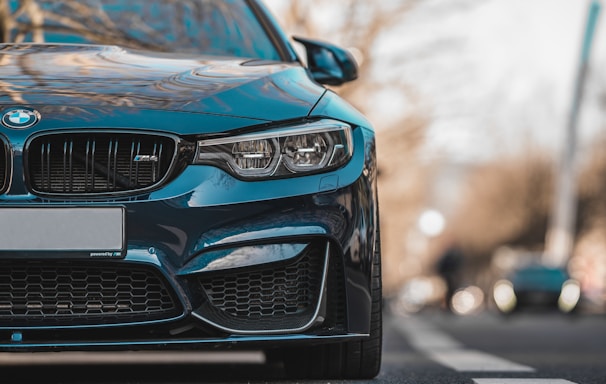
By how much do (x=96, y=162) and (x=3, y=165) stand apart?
0.27m

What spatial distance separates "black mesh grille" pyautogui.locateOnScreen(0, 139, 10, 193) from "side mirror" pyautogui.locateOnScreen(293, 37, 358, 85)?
1.75m

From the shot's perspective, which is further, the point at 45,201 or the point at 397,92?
the point at 397,92

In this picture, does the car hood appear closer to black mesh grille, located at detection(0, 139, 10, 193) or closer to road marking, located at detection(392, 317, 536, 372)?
black mesh grille, located at detection(0, 139, 10, 193)

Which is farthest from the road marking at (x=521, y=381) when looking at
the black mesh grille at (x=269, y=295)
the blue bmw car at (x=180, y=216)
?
the black mesh grille at (x=269, y=295)

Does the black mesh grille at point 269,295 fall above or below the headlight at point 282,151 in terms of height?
below

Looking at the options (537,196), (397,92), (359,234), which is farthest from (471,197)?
(359,234)

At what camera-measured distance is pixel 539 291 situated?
1133 inches

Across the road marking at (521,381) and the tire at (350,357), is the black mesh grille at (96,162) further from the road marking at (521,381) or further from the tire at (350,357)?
the road marking at (521,381)

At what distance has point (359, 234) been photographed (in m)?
4.01

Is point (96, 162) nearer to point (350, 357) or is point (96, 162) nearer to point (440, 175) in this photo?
point (350, 357)

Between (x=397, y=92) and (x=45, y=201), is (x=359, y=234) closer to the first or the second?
(x=45, y=201)

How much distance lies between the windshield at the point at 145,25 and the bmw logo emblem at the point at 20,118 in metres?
1.37

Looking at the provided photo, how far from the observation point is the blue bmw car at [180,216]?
3721mm

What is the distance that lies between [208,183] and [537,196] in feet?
192
